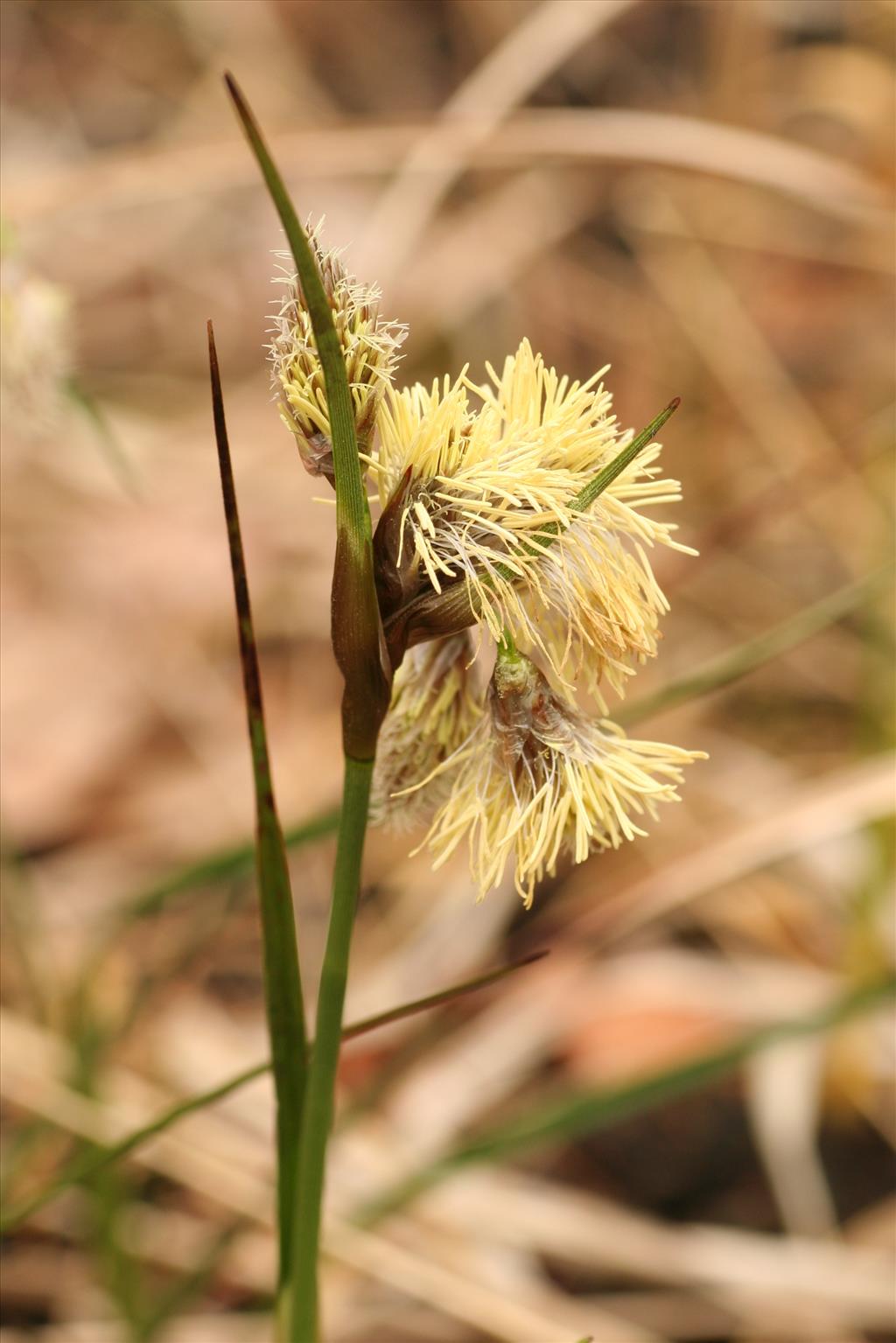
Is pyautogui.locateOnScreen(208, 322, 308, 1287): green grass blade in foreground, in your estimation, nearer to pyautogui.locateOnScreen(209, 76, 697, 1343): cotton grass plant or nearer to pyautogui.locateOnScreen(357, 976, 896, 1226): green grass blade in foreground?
pyautogui.locateOnScreen(209, 76, 697, 1343): cotton grass plant

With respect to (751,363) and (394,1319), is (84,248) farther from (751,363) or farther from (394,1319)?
(394,1319)

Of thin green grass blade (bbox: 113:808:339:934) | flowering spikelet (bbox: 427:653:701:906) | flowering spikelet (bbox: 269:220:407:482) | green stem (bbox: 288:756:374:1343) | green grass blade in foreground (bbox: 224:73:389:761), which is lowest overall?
green stem (bbox: 288:756:374:1343)

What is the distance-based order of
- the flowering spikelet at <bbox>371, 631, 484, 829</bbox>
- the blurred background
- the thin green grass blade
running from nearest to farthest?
the flowering spikelet at <bbox>371, 631, 484, 829</bbox>, the thin green grass blade, the blurred background

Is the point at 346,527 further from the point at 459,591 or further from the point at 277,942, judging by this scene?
the point at 277,942

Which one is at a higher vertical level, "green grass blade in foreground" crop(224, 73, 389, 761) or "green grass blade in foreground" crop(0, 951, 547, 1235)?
"green grass blade in foreground" crop(224, 73, 389, 761)

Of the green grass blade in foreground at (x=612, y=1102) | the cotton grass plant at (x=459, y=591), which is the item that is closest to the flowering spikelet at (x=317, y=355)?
the cotton grass plant at (x=459, y=591)

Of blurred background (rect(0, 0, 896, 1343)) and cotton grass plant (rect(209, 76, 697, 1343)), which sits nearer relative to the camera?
cotton grass plant (rect(209, 76, 697, 1343))

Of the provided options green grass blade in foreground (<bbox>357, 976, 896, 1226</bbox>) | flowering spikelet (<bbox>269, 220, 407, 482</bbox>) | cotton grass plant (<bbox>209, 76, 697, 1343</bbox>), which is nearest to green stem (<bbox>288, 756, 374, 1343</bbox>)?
cotton grass plant (<bbox>209, 76, 697, 1343</bbox>)
